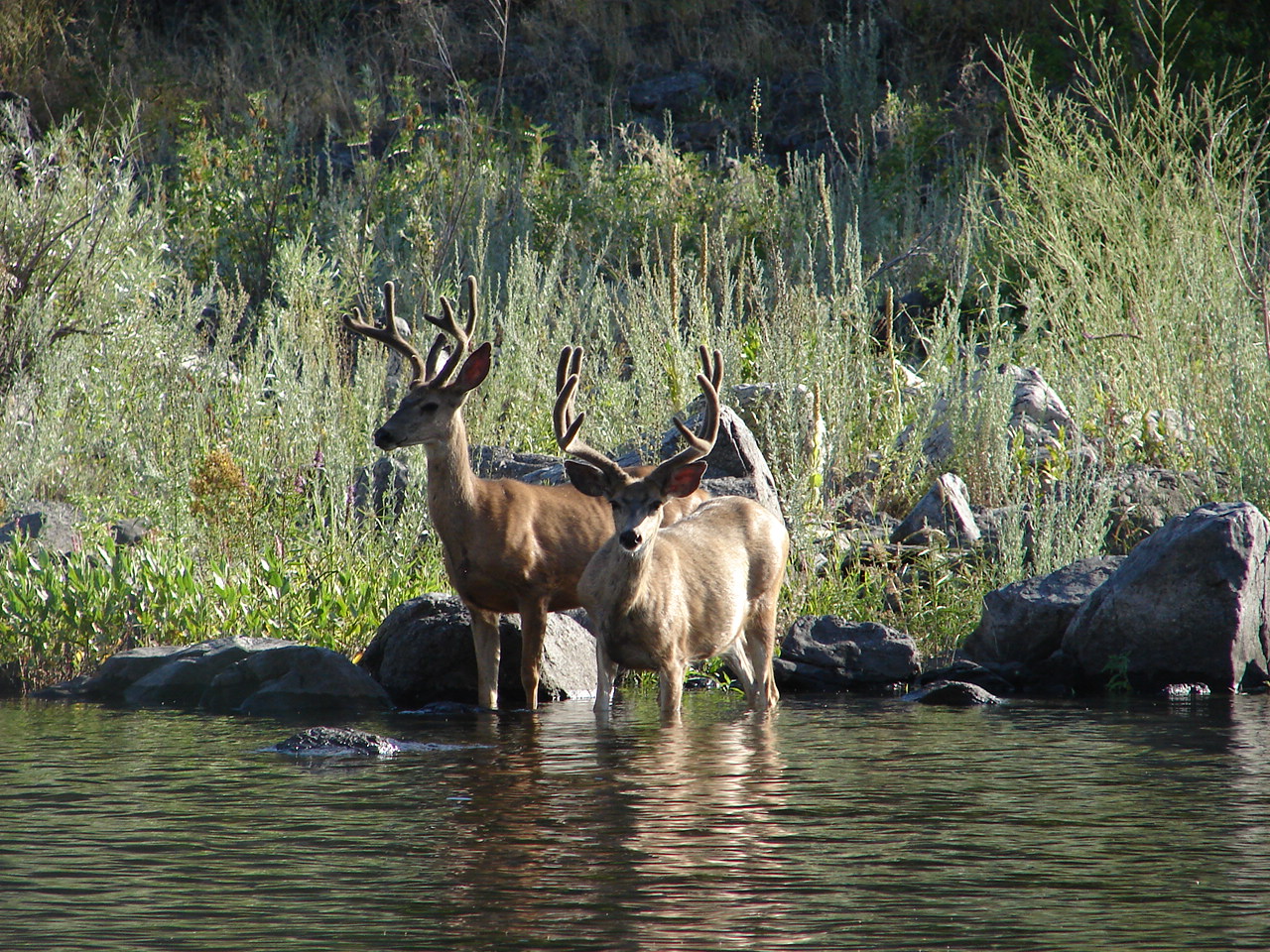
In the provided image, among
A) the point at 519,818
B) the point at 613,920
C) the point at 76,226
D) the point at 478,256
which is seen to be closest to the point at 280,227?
the point at 478,256

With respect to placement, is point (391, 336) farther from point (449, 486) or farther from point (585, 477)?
point (585, 477)

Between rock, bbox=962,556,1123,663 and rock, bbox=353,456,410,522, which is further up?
rock, bbox=353,456,410,522

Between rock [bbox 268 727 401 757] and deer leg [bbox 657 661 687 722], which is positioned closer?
rock [bbox 268 727 401 757]

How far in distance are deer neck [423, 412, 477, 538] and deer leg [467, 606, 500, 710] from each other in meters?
0.52

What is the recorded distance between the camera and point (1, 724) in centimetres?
838

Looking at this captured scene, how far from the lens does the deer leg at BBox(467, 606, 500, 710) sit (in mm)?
9336

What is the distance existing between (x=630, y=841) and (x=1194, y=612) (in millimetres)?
5268

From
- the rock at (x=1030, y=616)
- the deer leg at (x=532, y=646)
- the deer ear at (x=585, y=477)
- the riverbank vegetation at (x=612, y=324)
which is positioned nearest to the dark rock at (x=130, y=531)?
the riverbank vegetation at (x=612, y=324)

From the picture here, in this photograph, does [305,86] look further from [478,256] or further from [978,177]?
[978,177]

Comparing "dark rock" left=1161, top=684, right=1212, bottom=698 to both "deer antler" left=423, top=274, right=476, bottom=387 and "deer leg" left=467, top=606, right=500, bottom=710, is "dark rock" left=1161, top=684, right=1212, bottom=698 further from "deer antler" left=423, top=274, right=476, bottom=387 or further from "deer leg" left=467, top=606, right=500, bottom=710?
"deer antler" left=423, top=274, right=476, bottom=387

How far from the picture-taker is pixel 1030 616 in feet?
33.6

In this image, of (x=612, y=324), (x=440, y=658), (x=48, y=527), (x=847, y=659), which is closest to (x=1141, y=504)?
(x=847, y=659)

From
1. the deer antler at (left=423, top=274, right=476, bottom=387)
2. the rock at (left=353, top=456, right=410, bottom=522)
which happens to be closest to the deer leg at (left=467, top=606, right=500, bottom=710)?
the deer antler at (left=423, top=274, right=476, bottom=387)

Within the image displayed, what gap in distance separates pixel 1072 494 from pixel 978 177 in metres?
8.60
